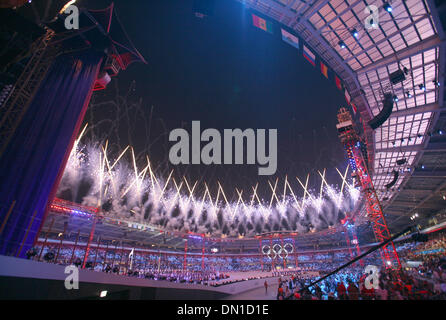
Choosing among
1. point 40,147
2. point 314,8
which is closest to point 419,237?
point 314,8

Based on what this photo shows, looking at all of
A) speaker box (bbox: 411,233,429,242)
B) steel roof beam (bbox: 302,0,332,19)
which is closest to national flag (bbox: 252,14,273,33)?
steel roof beam (bbox: 302,0,332,19)

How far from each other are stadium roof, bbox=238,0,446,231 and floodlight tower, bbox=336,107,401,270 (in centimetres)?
210

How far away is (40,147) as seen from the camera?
11.9m

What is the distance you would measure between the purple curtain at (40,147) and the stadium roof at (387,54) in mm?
12956

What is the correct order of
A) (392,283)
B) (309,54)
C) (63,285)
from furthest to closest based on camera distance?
(309,54) < (392,283) < (63,285)

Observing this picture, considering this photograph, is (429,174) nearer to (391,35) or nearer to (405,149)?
(405,149)

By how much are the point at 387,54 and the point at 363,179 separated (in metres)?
13.4

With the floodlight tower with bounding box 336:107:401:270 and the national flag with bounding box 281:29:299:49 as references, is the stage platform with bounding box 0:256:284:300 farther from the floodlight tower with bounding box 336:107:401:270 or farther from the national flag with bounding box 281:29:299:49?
the floodlight tower with bounding box 336:107:401:270

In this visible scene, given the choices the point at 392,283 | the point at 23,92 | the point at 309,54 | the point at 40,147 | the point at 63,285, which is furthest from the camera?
the point at 309,54

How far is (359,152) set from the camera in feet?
72.3

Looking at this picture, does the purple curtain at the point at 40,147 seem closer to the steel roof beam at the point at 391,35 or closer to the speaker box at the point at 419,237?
the speaker box at the point at 419,237

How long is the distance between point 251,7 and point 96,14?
12.8 meters
